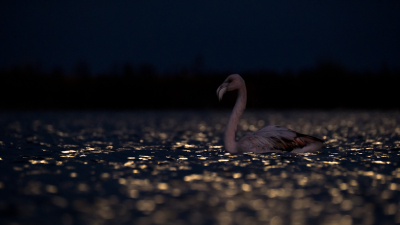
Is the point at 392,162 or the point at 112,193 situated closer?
the point at 112,193

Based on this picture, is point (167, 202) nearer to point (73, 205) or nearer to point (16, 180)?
point (73, 205)

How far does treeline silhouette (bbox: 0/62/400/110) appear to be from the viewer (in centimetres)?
5684

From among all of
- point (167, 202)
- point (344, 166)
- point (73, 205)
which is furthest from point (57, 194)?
point (344, 166)

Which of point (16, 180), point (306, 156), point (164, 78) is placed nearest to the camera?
point (16, 180)

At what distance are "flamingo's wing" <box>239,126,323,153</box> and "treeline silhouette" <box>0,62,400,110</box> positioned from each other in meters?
45.5

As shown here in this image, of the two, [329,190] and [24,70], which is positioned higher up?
[24,70]

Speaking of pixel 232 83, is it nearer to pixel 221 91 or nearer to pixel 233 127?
pixel 221 91

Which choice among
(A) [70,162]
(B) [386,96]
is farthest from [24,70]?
(A) [70,162]

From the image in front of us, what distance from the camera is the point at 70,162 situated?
372 inches

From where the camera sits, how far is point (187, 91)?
199ft

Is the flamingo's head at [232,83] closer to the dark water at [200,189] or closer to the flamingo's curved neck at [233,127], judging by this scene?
the flamingo's curved neck at [233,127]

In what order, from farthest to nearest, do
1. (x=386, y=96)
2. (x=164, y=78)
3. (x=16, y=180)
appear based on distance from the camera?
(x=164, y=78) → (x=386, y=96) → (x=16, y=180)

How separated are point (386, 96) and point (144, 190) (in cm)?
6177

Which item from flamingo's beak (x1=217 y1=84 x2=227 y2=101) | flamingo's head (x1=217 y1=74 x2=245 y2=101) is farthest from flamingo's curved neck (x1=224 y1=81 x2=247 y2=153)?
flamingo's beak (x1=217 y1=84 x2=227 y2=101)
